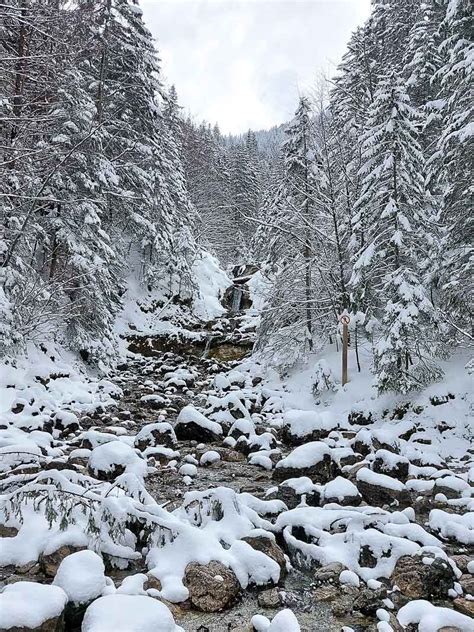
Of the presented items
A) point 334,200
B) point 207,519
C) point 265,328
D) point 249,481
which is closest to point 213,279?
point 265,328

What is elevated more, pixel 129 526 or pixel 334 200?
pixel 334 200

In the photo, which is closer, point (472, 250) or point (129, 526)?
point (129, 526)

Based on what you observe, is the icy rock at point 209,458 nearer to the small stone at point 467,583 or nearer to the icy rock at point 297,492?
the icy rock at point 297,492

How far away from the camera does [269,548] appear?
5.09m

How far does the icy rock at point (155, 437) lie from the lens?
9484 mm

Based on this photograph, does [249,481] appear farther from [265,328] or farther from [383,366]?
[265,328]

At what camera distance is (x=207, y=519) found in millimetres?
5598

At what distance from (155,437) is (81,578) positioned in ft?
18.6

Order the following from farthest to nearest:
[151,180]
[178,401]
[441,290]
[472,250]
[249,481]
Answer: [151,180]
[178,401]
[441,290]
[472,250]
[249,481]

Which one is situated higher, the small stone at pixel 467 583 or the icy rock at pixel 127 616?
the icy rock at pixel 127 616

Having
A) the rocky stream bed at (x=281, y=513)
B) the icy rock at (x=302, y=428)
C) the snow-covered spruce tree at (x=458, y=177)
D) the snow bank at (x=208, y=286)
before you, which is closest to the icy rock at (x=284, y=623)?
the rocky stream bed at (x=281, y=513)

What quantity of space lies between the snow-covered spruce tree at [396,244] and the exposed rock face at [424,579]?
6292mm

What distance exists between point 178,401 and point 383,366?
244 inches

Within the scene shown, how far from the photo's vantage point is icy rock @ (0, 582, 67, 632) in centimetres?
341
